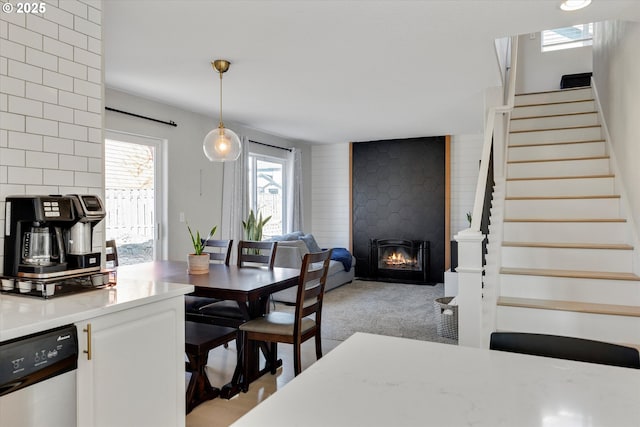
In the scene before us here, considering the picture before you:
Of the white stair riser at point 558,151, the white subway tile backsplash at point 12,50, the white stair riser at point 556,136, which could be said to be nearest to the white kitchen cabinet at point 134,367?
the white subway tile backsplash at point 12,50

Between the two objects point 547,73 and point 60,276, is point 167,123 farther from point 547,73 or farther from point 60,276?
point 547,73

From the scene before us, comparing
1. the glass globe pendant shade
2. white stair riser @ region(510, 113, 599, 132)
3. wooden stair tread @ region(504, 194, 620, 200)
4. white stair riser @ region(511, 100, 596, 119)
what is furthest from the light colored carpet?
white stair riser @ region(511, 100, 596, 119)

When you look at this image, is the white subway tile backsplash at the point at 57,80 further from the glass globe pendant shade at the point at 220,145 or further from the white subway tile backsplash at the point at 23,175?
the glass globe pendant shade at the point at 220,145

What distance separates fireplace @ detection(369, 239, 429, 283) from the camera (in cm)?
694

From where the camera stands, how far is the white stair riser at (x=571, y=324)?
2586 mm

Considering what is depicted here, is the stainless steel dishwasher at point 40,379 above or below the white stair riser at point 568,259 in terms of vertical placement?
below

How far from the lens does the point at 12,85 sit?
177cm

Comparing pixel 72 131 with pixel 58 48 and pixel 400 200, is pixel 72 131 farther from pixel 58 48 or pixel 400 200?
pixel 400 200

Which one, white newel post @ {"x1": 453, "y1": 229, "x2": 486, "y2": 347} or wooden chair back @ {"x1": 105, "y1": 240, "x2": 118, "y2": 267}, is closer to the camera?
white newel post @ {"x1": 453, "y1": 229, "x2": 486, "y2": 347}

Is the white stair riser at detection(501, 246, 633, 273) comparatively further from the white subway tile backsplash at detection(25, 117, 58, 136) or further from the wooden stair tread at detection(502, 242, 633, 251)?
the white subway tile backsplash at detection(25, 117, 58, 136)

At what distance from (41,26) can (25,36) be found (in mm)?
93

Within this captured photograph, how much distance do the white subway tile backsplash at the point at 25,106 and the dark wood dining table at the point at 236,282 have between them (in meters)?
1.31

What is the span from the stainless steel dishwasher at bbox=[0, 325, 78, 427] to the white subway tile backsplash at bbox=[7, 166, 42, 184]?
782mm

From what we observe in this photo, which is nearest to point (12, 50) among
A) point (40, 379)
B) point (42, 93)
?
point (42, 93)
